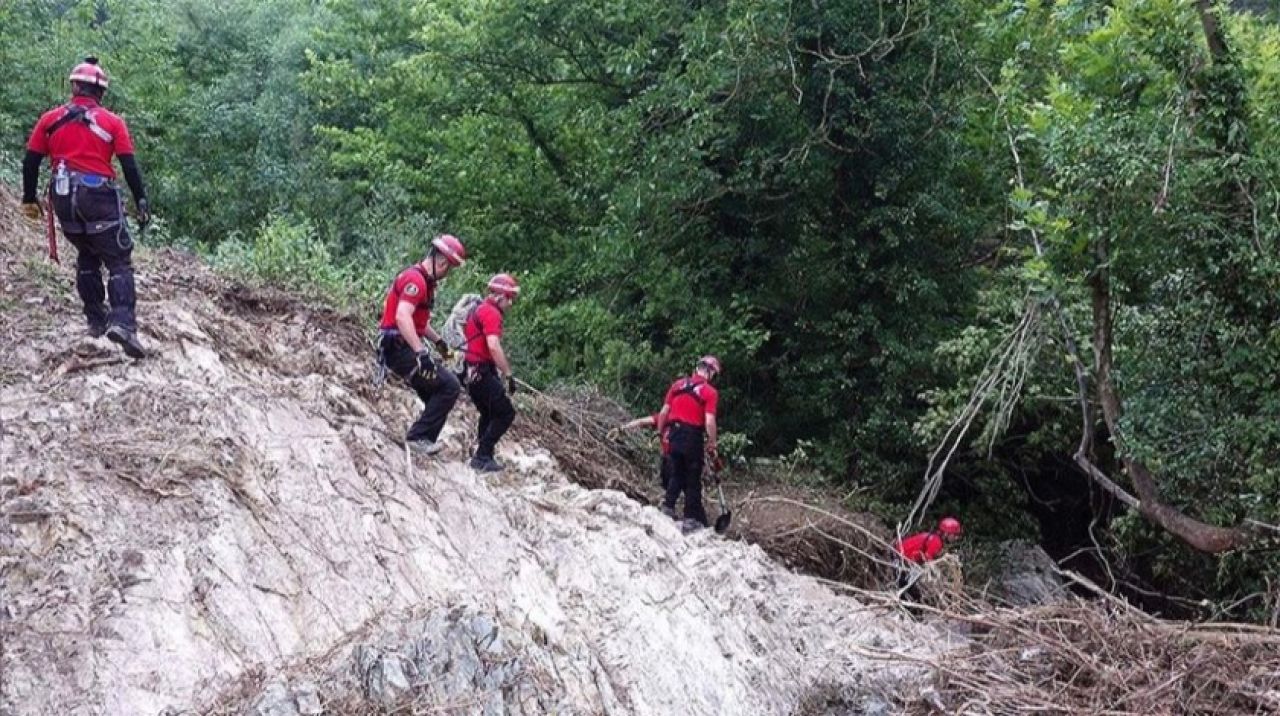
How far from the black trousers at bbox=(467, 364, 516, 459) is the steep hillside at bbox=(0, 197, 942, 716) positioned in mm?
305

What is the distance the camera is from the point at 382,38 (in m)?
26.2

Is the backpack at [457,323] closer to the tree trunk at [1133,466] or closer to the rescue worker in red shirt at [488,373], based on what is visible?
the rescue worker in red shirt at [488,373]

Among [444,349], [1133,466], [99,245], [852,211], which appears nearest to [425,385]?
[444,349]

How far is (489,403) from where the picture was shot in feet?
31.9

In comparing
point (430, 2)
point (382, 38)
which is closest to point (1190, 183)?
point (430, 2)

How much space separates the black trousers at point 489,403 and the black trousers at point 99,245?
8.12 ft

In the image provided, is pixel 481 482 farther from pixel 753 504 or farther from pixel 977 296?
Answer: pixel 977 296

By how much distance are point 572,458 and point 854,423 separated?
18.8 feet

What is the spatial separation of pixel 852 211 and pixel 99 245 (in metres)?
11.2

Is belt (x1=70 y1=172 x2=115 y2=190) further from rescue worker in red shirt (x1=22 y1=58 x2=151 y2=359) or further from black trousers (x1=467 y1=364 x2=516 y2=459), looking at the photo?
black trousers (x1=467 y1=364 x2=516 y2=459)

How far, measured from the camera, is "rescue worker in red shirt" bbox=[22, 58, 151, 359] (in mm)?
8258

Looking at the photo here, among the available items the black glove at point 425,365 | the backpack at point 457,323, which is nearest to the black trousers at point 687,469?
the backpack at point 457,323

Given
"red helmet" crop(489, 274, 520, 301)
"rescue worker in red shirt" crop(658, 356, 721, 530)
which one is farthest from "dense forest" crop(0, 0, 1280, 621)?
"red helmet" crop(489, 274, 520, 301)

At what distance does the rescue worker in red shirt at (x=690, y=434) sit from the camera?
1157 cm
